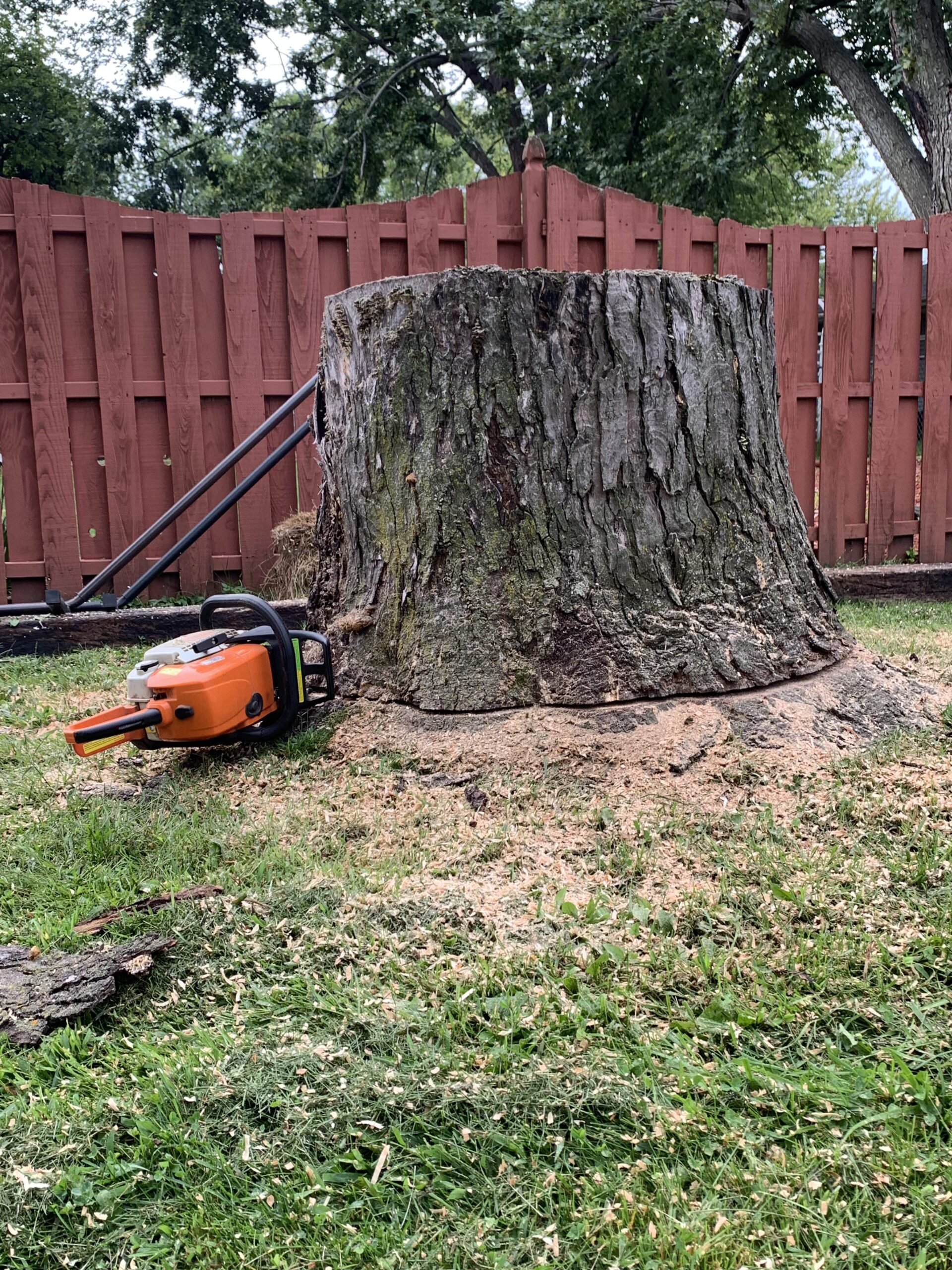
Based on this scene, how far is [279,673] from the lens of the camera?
3045mm

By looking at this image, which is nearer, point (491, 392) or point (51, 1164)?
point (51, 1164)

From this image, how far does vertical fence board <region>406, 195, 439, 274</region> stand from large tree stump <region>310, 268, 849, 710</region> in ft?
9.86

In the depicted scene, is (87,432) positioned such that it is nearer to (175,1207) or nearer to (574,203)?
(574,203)

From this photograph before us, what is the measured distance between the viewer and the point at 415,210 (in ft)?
19.1

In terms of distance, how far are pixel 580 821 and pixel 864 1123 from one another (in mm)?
1082

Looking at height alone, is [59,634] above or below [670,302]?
below

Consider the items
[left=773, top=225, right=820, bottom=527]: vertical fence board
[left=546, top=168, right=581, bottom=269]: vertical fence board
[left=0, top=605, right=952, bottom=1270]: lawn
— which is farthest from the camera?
Answer: [left=773, top=225, right=820, bottom=527]: vertical fence board

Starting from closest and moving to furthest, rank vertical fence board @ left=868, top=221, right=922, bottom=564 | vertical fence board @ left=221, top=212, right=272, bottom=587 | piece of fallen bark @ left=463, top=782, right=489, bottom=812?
piece of fallen bark @ left=463, top=782, right=489, bottom=812 < vertical fence board @ left=221, top=212, right=272, bottom=587 < vertical fence board @ left=868, top=221, right=922, bottom=564

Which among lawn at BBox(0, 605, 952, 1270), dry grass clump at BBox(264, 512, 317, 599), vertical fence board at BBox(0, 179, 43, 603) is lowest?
lawn at BBox(0, 605, 952, 1270)

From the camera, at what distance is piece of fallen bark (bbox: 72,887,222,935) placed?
2.09 meters

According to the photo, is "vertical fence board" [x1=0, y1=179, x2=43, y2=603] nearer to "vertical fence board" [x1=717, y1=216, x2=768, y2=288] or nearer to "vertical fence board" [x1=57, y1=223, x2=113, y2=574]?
"vertical fence board" [x1=57, y1=223, x2=113, y2=574]

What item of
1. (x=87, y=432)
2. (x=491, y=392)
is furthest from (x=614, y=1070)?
(x=87, y=432)

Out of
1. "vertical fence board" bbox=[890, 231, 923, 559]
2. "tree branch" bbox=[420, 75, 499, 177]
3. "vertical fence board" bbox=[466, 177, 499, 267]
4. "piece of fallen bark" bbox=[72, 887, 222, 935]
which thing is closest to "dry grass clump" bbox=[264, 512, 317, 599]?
"vertical fence board" bbox=[466, 177, 499, 267]

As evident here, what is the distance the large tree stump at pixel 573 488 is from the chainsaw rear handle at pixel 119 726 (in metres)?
0.74
